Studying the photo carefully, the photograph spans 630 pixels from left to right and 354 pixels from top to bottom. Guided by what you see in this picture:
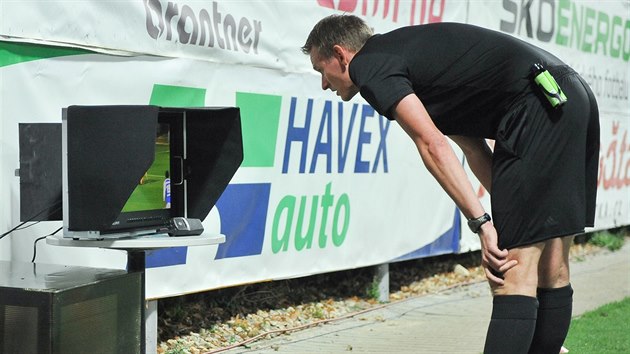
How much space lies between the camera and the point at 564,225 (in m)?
3.69

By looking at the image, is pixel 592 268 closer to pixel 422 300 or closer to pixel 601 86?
pixel 601 86

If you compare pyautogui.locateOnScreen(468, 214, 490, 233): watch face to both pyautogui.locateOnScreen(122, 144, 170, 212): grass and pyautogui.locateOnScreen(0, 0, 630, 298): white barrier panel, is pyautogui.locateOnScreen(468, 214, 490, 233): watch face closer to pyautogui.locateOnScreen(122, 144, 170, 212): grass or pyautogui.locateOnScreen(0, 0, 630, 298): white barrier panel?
pyautogui.locateOnScreen(122, 144, 170, 212): grass

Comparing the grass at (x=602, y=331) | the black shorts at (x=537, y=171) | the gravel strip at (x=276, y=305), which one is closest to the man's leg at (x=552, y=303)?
the black shorts at (x=537, y=171)

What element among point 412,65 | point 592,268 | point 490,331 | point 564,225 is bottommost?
point 592,268

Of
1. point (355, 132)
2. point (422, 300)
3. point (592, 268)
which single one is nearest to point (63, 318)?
point (355, 132)

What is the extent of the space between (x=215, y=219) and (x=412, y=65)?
2.59m

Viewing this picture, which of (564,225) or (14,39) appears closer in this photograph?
(564,225)

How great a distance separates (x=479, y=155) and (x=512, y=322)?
793 mm

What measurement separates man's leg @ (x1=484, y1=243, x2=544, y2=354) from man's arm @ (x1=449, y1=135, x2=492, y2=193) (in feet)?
1.70

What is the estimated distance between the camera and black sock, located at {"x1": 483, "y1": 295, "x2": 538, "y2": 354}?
145 inches

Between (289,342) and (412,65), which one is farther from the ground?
(412,65)

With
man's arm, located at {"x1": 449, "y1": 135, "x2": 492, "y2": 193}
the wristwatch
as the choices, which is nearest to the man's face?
man's arm, located at {"x1": 449, "y1": 135, "x2": 492, "y2": 193}

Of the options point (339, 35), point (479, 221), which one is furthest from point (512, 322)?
point (339, 35)

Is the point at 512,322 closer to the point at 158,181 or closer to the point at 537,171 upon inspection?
the point at 537,171
